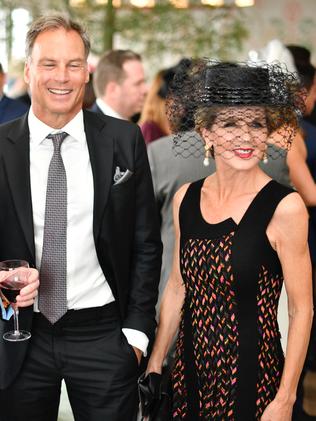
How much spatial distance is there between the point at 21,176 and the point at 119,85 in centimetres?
264

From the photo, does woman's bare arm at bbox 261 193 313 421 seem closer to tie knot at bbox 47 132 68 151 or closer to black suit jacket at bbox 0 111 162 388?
black suit jacket at bbox 0 111 162 388

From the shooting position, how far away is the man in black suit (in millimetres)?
2551

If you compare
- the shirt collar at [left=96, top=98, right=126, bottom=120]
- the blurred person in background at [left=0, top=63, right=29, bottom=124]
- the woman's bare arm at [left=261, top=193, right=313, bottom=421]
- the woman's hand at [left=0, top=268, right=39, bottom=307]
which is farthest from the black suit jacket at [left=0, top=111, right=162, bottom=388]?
the shirt collar at [left=96, top=98, right=126, bottom=120]

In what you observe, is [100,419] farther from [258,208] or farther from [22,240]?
[258,208]

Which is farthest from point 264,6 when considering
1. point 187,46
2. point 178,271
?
point 178,271

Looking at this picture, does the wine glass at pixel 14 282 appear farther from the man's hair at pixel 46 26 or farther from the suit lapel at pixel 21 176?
the man's hair at pixel 46 26

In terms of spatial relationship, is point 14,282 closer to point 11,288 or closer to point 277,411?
point 11,288

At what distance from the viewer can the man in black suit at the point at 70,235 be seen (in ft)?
8.37

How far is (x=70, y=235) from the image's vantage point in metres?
2.57

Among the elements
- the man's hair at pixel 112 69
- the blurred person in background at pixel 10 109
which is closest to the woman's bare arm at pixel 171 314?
the blurred person in background at pixel 10 109

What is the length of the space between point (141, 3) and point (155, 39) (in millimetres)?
553

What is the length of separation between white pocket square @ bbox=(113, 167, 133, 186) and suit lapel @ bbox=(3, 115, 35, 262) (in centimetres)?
28

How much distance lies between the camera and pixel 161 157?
374 centimetres

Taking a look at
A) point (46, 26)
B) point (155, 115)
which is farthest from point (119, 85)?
point (46, 26)
